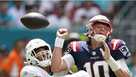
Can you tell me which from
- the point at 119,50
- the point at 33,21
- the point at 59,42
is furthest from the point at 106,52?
the point at 33,21

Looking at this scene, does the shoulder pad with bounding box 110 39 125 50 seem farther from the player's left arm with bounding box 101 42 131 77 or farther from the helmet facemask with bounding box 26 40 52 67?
the helmet facemask with bounding box 26 40 52 67

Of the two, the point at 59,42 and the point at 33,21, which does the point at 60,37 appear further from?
the point at 33,21

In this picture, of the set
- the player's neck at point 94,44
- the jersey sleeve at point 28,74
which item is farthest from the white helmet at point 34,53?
the player's neck at point 94,44

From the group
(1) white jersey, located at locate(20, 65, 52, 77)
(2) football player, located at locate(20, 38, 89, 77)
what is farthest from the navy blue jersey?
(1) white jersey, located at locate(20, 65, 52, 77)

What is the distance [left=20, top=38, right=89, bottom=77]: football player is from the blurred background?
482 cm

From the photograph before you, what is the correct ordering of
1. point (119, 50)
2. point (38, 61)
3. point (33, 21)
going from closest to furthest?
Answer: point (38, 61) < point (119, 50) < point (33, 21)

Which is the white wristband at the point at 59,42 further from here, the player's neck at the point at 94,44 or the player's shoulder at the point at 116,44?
the player's shoulder at the point at 116,44

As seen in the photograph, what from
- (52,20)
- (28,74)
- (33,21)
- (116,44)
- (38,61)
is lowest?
(28,74)

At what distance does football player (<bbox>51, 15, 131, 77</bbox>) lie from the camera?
229 inches

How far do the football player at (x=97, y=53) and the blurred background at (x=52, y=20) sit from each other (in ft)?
14.9

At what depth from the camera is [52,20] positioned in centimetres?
1168

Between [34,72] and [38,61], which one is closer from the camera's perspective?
[34,72]

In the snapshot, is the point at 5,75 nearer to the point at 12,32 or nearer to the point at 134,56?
the point at 12,32

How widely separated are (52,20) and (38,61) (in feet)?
19.4
